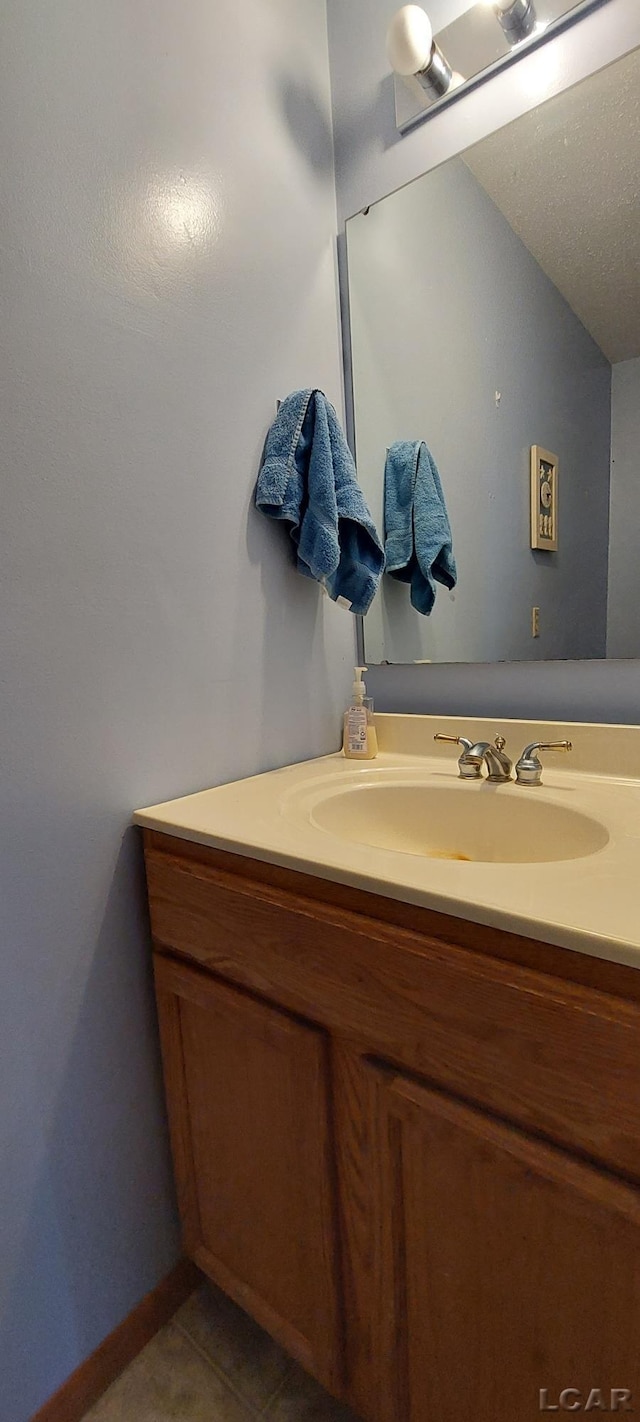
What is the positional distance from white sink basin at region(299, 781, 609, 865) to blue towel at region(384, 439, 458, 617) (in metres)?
0.42

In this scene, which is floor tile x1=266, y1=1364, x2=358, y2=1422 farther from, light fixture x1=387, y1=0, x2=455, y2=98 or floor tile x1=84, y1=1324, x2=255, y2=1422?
light fixture x1=387, y1=0, x2=455, y2=98

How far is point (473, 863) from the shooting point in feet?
2.04

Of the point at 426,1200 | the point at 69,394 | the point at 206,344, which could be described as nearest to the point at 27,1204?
the point at 426,1200

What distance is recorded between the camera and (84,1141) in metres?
0.84

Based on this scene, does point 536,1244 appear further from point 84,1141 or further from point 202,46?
point 202,46

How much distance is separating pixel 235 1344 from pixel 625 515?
1.45 m

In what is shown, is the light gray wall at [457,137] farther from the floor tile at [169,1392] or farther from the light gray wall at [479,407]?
the floor tile at [169,1392]

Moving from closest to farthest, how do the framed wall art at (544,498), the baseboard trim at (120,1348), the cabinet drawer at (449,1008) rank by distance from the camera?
the cabinet drawer at (449,1008) < the baseboard trim at (120,1348) < the framed wall art at (544,498)

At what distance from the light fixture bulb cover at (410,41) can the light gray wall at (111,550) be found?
0.71 feet

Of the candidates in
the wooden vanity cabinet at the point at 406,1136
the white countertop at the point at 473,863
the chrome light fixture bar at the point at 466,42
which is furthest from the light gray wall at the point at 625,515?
the wooden vanity cabinet at the point at 406,1136

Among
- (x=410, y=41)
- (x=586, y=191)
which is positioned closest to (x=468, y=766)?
(x=586, y=191)

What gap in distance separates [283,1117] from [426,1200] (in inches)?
8.1

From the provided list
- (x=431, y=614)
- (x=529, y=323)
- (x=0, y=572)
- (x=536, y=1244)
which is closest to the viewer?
(x=536, y=1244)

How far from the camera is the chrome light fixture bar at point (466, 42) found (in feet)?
3.05
